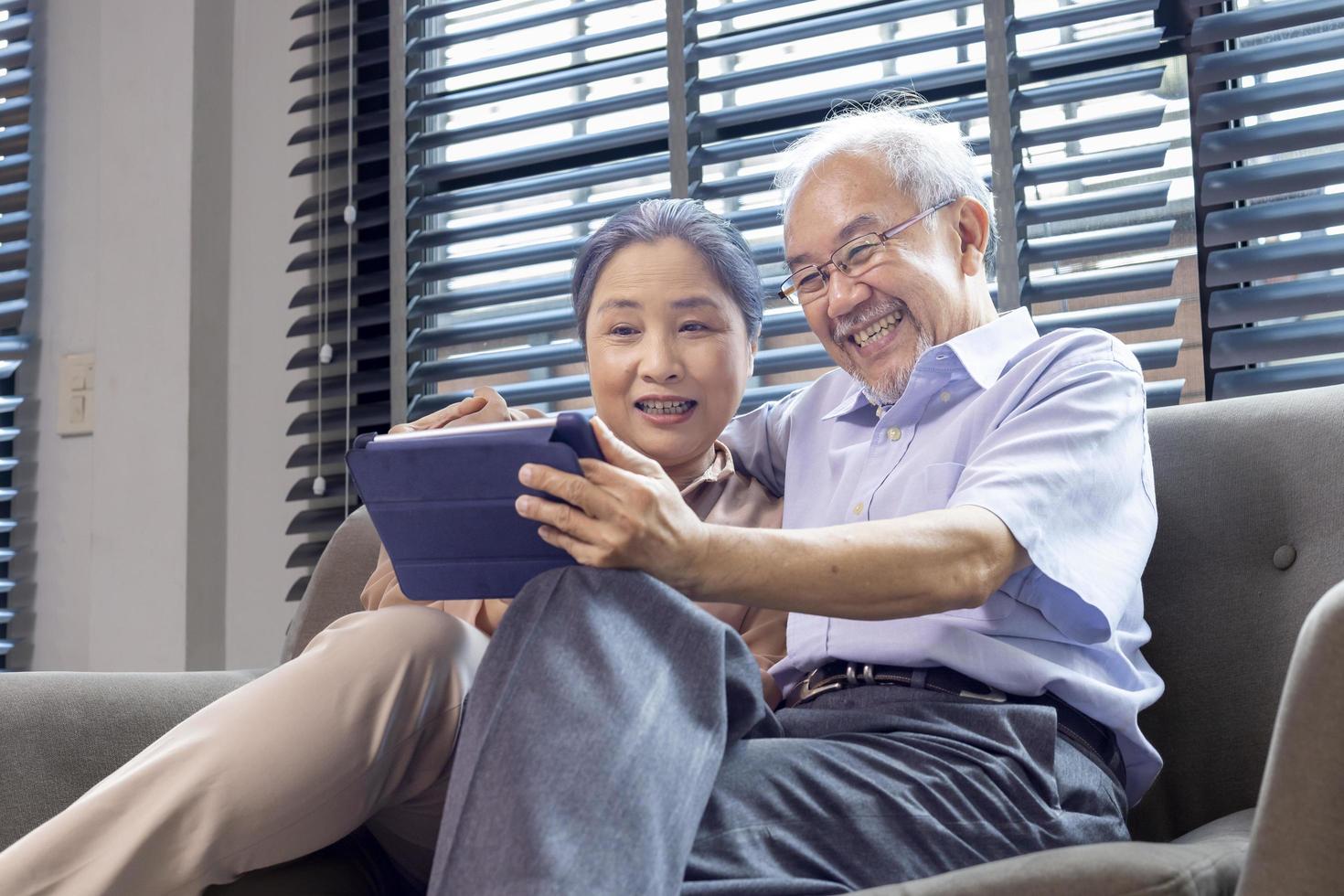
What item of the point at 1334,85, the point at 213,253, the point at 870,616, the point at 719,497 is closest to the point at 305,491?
the point at 213,253

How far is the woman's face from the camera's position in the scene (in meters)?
1.78

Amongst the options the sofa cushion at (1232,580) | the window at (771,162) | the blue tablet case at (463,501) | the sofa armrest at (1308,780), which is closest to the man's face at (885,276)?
the sofa cushion at (1232,580)

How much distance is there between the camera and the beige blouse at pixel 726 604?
161cm

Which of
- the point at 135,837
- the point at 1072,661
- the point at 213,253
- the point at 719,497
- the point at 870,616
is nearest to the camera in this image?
the point at 135,837

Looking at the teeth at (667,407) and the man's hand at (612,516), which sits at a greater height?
the teeth at (667,407)

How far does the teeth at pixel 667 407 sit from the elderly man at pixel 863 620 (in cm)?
14

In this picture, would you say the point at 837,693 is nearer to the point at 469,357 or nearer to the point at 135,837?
the point at 135,837

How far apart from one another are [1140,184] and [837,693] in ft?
4.03

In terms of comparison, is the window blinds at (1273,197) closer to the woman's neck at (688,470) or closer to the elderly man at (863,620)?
the elderly man at (863,620)

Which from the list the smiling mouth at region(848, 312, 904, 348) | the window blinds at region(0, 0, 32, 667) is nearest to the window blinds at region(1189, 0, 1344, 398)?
the smiling mouth at region(848, 312, 904, 348)

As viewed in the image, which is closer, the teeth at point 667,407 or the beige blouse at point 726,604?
the beige blouse at point 726,604

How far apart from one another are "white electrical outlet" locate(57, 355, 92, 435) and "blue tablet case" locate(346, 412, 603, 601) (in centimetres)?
201

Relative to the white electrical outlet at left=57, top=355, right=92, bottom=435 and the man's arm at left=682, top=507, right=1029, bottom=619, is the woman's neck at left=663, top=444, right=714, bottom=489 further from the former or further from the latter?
the white electrical outlet at left=57, top=355, right=92, bottom=435

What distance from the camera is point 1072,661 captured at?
1.40 metres
